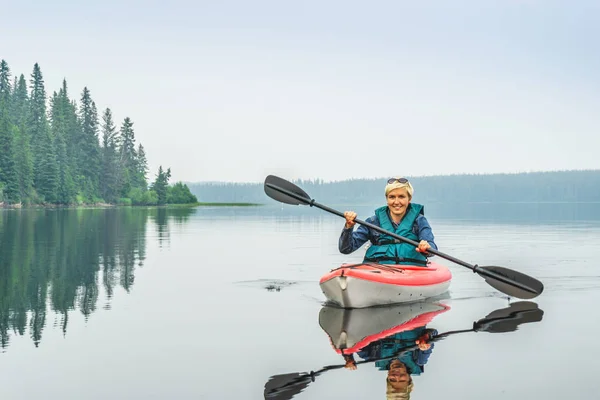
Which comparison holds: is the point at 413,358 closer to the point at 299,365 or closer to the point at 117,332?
the point at 299,365

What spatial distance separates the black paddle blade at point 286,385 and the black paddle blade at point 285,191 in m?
6.76

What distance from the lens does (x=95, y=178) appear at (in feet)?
433

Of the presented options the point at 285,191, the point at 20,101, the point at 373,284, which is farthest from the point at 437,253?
the point at 20,101

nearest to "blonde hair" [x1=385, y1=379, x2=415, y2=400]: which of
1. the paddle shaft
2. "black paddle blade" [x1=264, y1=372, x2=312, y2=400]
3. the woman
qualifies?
"black paddle blade" [x1=264, y1=372, x2=312, y2=400]

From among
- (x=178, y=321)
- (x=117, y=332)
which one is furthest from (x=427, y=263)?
(x=117, y=332)

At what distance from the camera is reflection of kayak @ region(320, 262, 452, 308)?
12.7 metres

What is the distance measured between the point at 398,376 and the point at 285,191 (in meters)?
7.35

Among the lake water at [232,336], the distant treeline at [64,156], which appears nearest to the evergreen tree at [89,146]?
the distant treeline at [64,156]

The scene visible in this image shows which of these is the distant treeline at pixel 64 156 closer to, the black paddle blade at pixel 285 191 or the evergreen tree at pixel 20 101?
the evergreen tree at pixel 20 101

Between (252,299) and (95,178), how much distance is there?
402 ft

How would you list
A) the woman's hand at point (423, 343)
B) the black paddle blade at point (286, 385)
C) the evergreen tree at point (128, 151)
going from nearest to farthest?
1. the black paddle blade at point (286, 385)
2. the woman's hand at point (423, 343)
3. the evergreen tree at point (128, 151)

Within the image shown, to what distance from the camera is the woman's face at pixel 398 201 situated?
13500 mm

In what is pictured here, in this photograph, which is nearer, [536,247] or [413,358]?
[413,358]

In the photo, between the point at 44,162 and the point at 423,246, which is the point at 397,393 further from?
the point at 44,162
